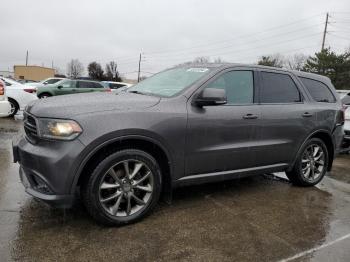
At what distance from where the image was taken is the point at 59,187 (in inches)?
131

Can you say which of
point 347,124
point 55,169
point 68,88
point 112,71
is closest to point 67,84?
point 68,88

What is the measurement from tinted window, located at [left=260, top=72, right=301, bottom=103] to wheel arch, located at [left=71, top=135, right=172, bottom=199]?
1618mm

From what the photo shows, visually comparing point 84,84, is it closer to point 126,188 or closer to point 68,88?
point 68,88

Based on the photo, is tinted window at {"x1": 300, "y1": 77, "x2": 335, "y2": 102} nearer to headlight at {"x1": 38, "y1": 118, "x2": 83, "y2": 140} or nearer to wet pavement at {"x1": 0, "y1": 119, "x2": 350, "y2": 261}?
wet pavement at {"x1": 0, "y1": 119, "x2": 350, "y2": 261}

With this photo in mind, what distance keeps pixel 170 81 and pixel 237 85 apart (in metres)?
0.82

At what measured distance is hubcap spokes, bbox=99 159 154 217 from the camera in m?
3.58

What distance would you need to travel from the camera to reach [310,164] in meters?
5.49

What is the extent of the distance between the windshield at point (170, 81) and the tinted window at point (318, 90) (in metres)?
1.87

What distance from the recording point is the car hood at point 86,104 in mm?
3434

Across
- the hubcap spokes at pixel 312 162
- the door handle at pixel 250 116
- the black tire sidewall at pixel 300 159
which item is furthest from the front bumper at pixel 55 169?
the hubcap spokes at pixel 312 162

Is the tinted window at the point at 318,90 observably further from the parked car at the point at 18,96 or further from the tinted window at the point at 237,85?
the parked car at the point at 18,96

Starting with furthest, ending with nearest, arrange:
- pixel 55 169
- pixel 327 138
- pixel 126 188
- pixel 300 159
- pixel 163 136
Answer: pixel 327 138
pixel 300 159
pixel 163 136
pixel 126 188
pixel 55 169

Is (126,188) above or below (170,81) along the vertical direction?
below

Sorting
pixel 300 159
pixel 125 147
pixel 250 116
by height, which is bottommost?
pixel 300 159
